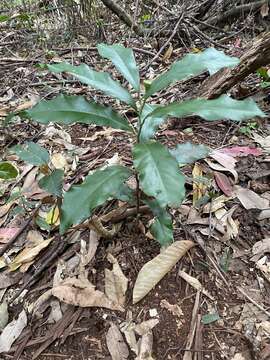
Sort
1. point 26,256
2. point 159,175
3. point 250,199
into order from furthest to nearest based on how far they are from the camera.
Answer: point 250,199
point 26,256
point 159,175

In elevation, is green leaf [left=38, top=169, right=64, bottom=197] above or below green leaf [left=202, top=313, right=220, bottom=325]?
above

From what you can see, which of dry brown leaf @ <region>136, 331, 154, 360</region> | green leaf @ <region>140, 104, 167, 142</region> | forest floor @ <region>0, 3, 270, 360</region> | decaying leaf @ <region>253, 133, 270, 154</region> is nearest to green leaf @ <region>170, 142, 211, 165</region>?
green leaf @ <region>140, 104, 167, 142</region>

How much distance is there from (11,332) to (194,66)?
100 centimetres

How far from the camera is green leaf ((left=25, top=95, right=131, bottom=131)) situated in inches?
44.6

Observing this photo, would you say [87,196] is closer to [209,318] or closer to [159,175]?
[159,175]

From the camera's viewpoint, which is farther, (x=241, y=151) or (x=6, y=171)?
(x=241, y=151)

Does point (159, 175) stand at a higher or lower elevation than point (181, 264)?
higher

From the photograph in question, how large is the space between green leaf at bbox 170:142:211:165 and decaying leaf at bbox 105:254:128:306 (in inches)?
16.9

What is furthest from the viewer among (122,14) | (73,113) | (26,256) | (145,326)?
(122,14)

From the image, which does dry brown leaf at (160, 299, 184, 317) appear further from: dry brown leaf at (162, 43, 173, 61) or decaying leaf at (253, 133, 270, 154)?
dry brown leaf at (162, 43, 173, 61)

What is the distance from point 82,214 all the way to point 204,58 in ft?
1.90

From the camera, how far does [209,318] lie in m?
1.26

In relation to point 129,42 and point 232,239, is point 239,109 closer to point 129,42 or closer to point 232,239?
point 232,239

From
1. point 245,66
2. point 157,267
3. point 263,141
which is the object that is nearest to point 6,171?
point 157,267
